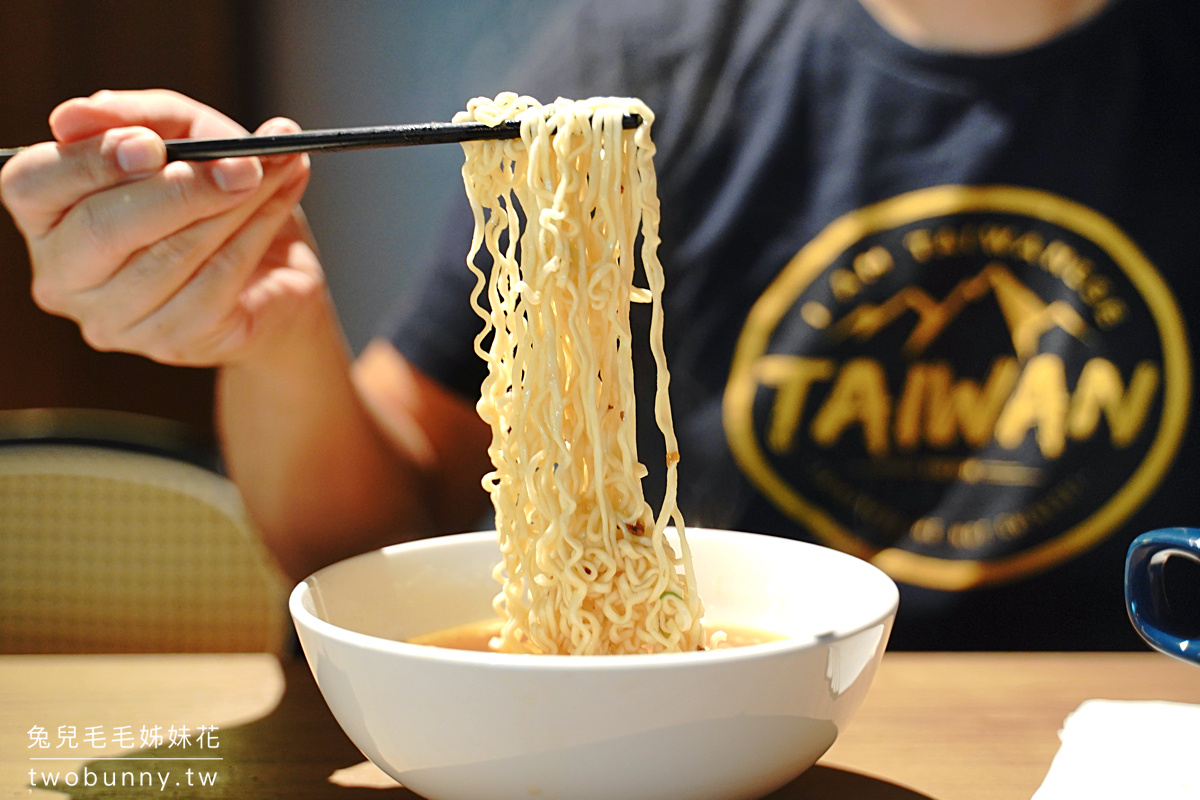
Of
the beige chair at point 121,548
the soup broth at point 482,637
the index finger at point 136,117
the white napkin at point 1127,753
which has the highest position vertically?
the index finger at point 136,117

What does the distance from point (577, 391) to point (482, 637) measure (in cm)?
20

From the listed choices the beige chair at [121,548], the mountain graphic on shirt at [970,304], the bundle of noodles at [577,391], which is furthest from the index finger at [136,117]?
the mountain graphic on shirt at [970,304]

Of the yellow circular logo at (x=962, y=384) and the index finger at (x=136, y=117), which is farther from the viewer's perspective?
the yellow circular logo at (x=962, y=384)

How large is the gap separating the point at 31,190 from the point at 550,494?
1.54 ft

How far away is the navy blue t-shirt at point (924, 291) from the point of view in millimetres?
1075

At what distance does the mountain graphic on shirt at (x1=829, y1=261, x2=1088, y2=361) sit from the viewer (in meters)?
1.07

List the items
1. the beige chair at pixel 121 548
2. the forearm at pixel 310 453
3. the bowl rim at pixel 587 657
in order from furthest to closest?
the beige chair at pixel 121 548 → the forearm at pixel 310 453 → the bowl rim at pixel 587 657

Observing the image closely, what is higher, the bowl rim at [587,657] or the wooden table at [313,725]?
the bowl rim at [587,657]

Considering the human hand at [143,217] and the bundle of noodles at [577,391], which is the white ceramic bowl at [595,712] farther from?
the human hand at [143,217]

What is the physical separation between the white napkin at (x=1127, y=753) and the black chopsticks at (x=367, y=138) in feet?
1.65

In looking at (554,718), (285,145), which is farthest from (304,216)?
(554,718)

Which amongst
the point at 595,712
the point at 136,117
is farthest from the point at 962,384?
the point at 136,117

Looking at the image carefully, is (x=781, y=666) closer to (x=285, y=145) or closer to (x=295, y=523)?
(x=285, y=145)

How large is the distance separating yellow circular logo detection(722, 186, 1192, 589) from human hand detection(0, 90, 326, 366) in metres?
0.61
